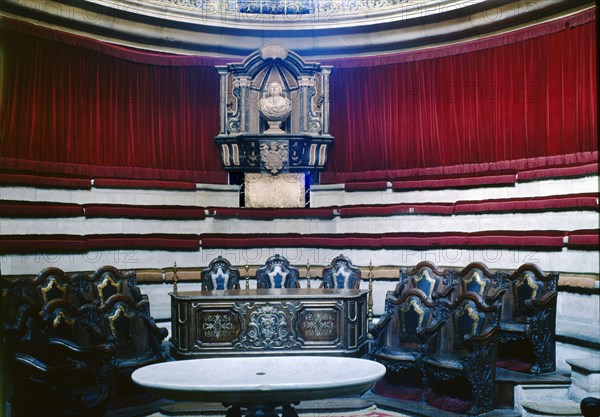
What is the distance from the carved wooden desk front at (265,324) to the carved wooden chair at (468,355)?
3.26 ft

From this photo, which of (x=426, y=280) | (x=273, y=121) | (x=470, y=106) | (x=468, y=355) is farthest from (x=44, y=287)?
(x=470, y=106)

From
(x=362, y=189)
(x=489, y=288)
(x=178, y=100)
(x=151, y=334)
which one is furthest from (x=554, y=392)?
(x=178, y=100)

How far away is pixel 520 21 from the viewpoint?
804 centimetres

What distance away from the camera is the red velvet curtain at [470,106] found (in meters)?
7.35

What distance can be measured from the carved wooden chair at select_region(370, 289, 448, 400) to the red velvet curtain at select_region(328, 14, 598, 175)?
2.47m

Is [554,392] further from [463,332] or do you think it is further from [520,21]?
[520,21]

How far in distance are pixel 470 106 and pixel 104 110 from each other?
4.19 meters

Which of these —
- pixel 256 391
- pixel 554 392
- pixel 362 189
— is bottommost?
pixel 554 392

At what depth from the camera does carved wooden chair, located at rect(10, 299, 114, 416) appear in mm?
4359

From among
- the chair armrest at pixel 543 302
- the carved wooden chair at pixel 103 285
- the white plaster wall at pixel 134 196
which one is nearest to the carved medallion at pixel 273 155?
the white plaster wall at pixel 134 196

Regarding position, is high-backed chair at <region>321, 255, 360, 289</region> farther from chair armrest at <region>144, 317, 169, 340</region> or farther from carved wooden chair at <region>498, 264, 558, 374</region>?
chair armrest at <region>144, 317, 169, 340</region>

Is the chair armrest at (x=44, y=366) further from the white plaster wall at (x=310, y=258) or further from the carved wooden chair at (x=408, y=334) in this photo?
the white plaster wall at (x=310, y=258)

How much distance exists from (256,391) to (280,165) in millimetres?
5348

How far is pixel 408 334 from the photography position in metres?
6.15
